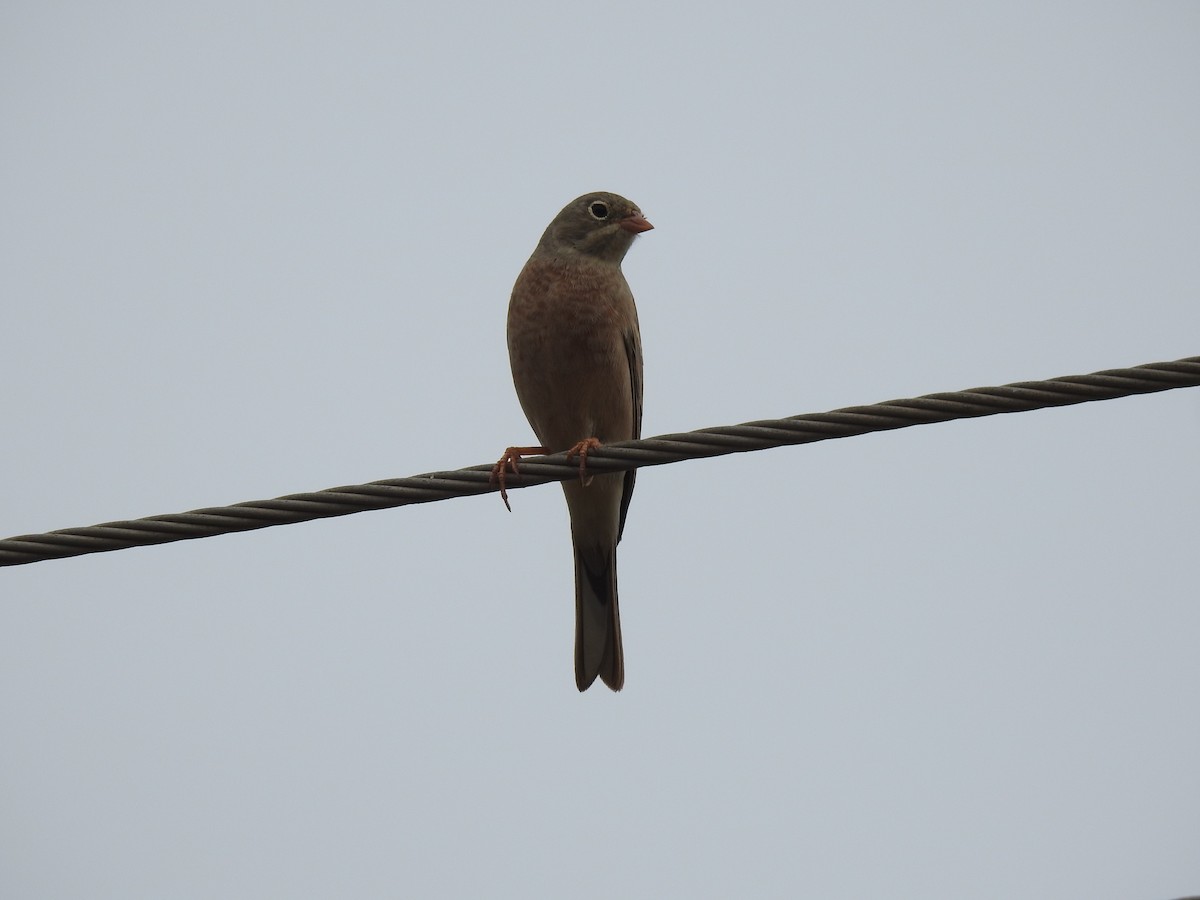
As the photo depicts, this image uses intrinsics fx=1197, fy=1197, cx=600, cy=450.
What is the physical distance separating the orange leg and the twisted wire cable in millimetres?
93

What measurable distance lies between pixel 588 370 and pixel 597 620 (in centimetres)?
131

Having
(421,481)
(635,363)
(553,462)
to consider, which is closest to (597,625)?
(635,363)

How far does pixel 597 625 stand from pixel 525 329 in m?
1.53

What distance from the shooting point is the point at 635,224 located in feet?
20.2

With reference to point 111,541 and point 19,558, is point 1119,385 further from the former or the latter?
point 19,558

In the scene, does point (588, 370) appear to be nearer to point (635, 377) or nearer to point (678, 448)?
point (635, 377)

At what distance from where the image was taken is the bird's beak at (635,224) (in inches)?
242

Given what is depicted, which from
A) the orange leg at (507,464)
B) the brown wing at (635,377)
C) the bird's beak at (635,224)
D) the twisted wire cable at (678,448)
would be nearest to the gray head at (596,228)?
the bird's beak at (635,224)

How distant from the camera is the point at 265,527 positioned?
3586mm

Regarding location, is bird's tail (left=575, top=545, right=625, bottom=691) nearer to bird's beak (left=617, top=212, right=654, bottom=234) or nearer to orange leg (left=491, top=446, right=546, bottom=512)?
orange leg (left=491, top=446, right=546, bottom=512)

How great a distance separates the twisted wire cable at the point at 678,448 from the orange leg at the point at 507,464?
93 mm

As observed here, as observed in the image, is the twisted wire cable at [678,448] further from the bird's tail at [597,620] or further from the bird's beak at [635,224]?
the bird's beak at [635,224]

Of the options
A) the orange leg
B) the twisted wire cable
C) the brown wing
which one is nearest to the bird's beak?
the brown wing

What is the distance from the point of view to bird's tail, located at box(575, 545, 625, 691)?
233 inches
